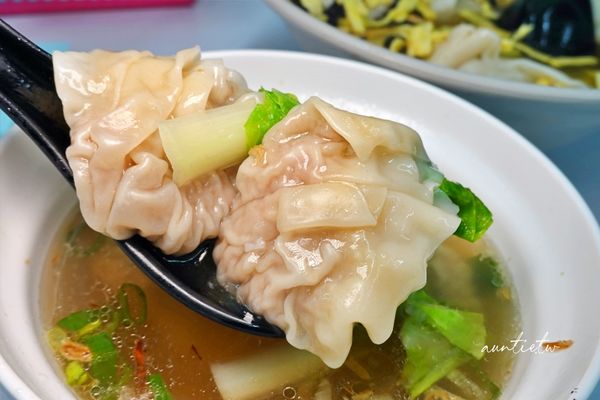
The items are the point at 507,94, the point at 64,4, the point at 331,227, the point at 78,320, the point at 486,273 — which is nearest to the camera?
the point at 331,227

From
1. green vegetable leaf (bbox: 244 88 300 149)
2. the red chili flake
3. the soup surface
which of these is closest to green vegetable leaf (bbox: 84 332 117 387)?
the soup surface

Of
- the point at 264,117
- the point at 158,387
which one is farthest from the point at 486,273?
the point at 158,387

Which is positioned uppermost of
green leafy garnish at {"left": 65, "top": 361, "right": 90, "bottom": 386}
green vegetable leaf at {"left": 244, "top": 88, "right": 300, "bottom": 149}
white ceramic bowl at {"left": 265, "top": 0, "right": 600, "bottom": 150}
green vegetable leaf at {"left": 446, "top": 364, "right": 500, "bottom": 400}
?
green vegetable leaf at {"left": 244, "top": 88, "right": 300, "bottom": 149}

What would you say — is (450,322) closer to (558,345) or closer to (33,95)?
(558,345)

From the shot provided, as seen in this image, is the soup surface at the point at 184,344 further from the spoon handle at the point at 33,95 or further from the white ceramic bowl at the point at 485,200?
the spoon handle at the point at 33,95

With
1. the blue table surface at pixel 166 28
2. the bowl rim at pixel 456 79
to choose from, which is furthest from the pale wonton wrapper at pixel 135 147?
the blue table surface at pixel 166 28

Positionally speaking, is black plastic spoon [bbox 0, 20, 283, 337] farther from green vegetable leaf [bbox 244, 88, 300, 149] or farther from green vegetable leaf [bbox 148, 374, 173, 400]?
green vegetable leaf [bbox 244, 88, 300, 149]
